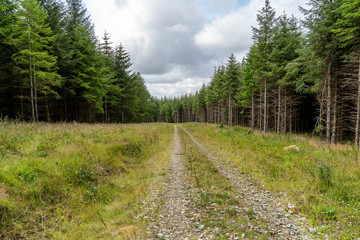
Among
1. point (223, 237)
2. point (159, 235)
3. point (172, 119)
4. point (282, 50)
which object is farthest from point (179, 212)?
point (172, 119)

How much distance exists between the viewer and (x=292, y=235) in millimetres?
3592

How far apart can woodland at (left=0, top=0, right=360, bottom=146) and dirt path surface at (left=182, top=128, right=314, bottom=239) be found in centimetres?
1189

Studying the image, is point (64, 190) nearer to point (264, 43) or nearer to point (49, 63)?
point (49, 63)

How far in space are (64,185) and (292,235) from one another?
22.2 ft

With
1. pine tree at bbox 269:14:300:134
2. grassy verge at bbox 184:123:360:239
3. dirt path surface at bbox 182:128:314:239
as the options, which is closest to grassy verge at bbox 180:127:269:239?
dirt path surface at bbox 182:128:314:239

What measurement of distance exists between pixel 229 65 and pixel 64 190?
3366 cm

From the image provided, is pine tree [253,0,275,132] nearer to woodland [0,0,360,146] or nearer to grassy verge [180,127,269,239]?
woodland [0,0,360,146]

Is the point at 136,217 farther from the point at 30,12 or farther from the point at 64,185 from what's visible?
the point at 30,12

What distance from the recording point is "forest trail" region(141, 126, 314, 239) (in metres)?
3.70

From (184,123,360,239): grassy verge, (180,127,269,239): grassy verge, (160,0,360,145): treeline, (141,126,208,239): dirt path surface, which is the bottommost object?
(141,126,208,239): dirt path surface

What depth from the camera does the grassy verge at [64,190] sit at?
3.82 m

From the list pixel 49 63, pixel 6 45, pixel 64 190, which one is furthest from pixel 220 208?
pixel 6 45

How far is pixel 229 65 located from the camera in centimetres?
3250

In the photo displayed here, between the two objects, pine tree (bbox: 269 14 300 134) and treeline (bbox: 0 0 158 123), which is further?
pine tree (bbox: 269 14 300 134)
